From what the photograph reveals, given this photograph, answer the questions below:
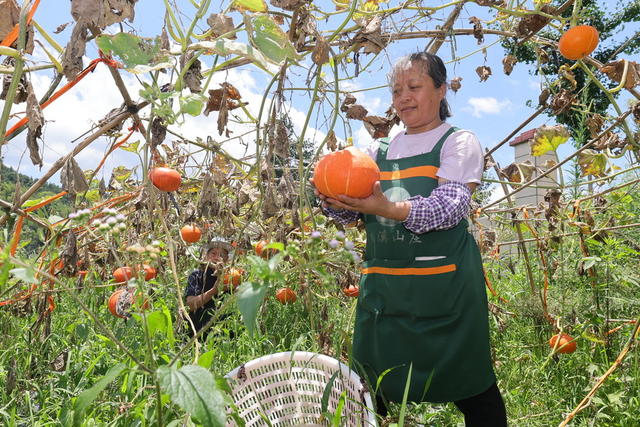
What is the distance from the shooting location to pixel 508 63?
87.0 inches

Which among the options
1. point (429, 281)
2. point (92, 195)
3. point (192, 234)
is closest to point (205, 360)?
point (429, 281)

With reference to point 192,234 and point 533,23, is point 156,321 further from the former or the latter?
point 533,23

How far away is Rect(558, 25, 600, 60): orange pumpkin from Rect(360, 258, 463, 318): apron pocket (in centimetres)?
93

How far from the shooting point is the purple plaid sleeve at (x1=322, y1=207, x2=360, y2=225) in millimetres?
1741

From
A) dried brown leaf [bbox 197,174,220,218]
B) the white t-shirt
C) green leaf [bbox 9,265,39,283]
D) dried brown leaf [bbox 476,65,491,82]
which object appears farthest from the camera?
dried brown leaf [bbox 476,65,491,82]

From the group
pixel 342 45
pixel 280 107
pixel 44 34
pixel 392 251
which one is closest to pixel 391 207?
pixel 392 251

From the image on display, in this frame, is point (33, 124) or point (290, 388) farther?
point (290, 388)

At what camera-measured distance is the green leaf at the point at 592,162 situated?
2293mm

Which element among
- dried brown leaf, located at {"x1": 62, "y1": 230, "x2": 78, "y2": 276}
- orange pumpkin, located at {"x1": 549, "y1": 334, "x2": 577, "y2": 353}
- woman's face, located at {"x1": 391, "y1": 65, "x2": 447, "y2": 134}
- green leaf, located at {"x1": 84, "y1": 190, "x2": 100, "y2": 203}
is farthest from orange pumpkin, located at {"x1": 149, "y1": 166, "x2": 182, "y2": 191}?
orange pumpkin, located at {"x1": 549, "y1": 334, "x2": 577, "y2": 353}

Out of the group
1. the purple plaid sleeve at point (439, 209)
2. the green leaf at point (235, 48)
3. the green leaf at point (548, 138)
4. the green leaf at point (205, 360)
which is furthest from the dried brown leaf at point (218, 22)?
the green leaf at point (548, 138)

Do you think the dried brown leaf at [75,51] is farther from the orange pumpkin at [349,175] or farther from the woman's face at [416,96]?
the woman's face at [416,96]

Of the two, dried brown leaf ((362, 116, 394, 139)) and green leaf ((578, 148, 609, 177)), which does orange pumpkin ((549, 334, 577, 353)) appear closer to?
green leaf ((578, 148, 609, 177))

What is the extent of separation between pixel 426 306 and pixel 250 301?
844mm

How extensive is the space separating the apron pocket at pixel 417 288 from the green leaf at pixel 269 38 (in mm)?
737
